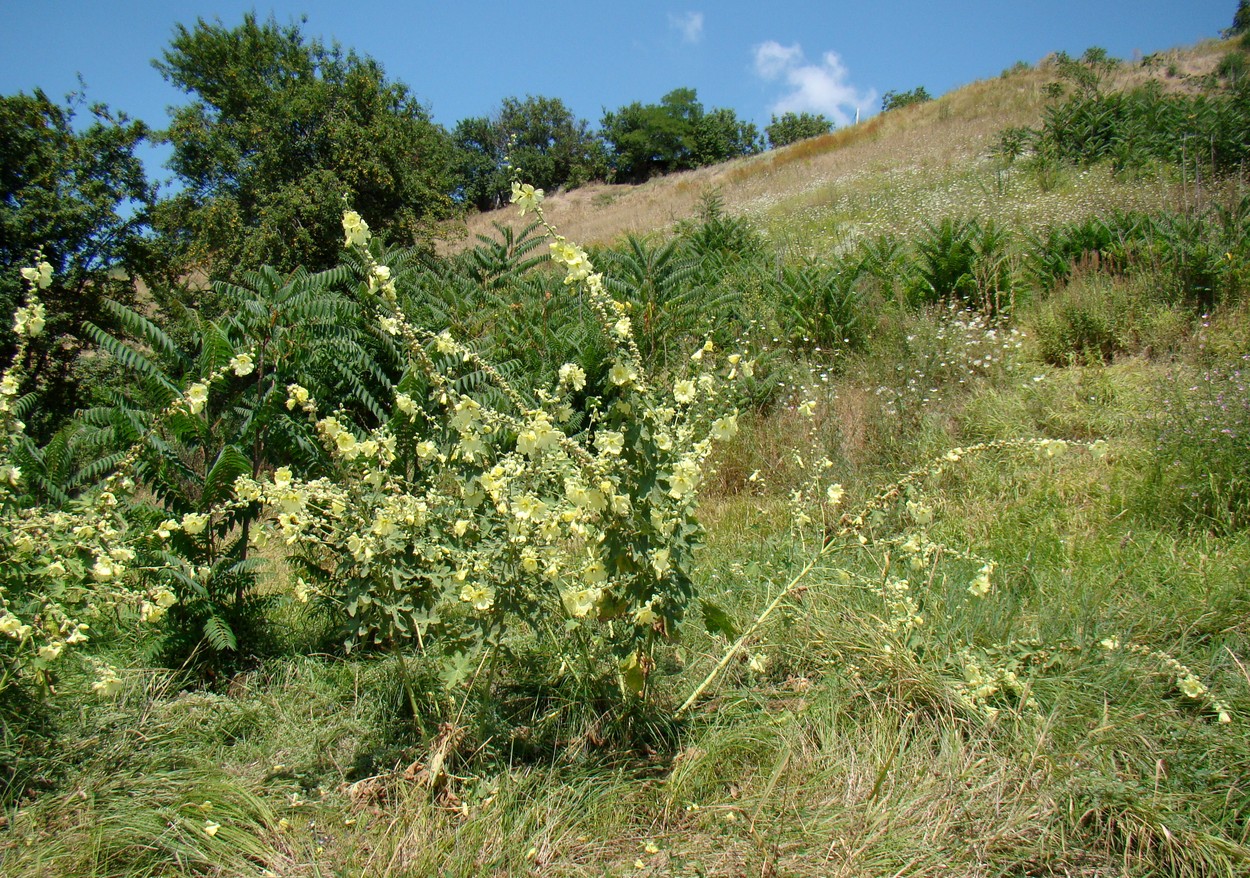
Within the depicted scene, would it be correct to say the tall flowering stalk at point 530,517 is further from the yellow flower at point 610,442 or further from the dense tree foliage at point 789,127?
the dense tree foliage at point 789,127

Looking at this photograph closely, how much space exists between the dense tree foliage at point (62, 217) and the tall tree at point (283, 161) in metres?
1.34

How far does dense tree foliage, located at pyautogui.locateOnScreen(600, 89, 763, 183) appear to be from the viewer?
3994 centimetres

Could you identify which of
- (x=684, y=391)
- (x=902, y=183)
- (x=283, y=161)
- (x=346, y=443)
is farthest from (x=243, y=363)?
(x=283, y=161)

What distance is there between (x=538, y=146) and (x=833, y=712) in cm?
4126

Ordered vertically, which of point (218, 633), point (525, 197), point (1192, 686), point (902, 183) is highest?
point (902, 183)

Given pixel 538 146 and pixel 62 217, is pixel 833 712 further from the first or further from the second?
pixel 538 146

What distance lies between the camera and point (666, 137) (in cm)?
4009

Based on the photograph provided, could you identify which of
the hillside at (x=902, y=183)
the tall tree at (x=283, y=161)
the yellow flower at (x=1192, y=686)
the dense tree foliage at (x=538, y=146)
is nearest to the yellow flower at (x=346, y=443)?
the yellow flower at (x=1192, y=686)

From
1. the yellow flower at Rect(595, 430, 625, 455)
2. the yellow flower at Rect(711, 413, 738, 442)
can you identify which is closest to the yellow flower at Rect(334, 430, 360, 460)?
the yellow flower at Rect(595, 430, 625, 455)

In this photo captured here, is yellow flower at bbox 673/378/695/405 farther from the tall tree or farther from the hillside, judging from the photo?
the tall tree

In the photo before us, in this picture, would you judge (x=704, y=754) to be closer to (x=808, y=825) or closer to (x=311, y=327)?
(x=808, y=825)

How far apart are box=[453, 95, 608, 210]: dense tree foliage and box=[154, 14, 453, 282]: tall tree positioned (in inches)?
762

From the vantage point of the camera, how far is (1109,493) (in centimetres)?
354

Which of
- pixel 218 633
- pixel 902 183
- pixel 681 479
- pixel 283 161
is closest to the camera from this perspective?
pixel 681 479
